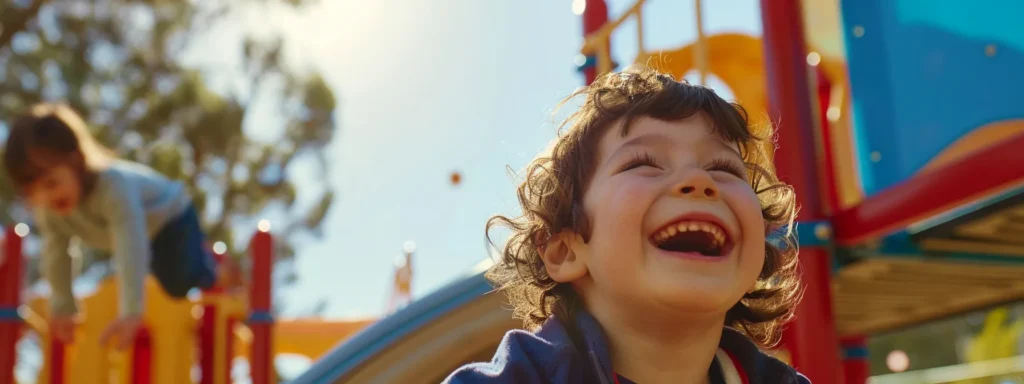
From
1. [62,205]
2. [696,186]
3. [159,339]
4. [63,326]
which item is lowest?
[159,339]

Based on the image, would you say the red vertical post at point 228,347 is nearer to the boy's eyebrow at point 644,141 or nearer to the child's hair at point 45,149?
the child's hair at point 45,149

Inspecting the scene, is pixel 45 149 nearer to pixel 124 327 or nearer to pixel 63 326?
pixel 124 327

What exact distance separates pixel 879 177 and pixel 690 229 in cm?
184

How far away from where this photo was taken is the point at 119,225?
12.5ft

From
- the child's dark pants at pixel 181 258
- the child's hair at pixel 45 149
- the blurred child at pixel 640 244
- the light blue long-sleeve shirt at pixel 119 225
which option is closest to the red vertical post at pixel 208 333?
the child's dark pants at pixel 181 258

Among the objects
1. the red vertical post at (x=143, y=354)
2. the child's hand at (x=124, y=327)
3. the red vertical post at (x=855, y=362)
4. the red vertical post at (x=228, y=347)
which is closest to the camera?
the child's hand at (x=124, y=327)

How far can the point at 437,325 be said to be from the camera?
2943 millimetres

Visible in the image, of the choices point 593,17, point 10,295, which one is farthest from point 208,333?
point 593,17

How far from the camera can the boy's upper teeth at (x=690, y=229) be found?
136cm

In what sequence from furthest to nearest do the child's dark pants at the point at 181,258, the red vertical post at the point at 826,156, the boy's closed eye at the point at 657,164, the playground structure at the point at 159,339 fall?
A: the playground structure at the point at 159,339 < the child's dark pants at the point at 181,258 < the red vertical post at the point at 826,156 < the boy's closed eye at the point at 657,164

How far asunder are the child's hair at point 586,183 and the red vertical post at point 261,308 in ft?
11.2

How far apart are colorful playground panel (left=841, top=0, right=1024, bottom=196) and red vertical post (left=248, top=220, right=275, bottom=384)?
3.18m

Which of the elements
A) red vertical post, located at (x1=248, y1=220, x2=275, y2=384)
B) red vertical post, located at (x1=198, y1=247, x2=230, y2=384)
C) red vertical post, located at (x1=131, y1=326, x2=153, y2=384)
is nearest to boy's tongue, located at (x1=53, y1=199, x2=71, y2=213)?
red vertical post, located at (x1=248, y1=220, x2=275, y2=384)

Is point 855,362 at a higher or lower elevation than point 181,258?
lower
